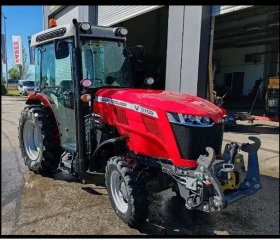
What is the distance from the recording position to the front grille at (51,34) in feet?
11.2

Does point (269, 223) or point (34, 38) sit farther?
point (34, 38)

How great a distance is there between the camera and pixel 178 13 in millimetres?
6777

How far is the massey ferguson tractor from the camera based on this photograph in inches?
105

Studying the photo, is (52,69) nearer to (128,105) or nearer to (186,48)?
(128,105)

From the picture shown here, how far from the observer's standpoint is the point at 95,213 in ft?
10.3

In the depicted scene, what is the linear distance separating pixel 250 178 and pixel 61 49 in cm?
229

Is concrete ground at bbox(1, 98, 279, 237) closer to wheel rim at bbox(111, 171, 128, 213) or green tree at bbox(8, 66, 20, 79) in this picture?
wheel rim at bbox(111, 171, 128, 213)

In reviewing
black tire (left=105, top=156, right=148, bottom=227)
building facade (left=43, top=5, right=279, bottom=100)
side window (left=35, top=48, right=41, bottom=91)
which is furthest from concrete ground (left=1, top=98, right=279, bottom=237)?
building facade (left=43, top=5, right=279, bottom=100)

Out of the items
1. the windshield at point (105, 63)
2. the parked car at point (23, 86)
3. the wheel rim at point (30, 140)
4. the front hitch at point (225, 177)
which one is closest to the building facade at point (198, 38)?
the windshield at point (105, 63)

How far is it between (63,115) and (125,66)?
38.7 inches

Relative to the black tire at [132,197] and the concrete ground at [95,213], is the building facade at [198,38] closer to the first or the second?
the black tire at [132,197]

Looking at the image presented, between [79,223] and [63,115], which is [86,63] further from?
[79,223]
